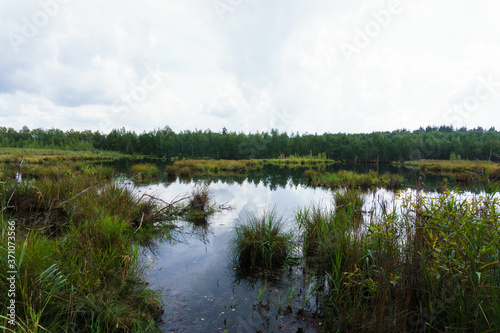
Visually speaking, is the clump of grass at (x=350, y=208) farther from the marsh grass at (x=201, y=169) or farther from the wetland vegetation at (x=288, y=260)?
the marsh grass at (x=201, y=169)

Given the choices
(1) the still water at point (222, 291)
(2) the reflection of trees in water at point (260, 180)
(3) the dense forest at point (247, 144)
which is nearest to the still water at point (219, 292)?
(1) the still water at point (222, 291)

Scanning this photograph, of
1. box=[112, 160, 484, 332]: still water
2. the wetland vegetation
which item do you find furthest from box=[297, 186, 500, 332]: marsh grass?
box=[112, 160, 484, 332]: still water

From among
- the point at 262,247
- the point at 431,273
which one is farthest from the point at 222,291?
the point at 431,273

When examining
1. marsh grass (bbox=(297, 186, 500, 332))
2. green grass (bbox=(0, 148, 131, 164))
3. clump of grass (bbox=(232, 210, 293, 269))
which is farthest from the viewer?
green grass (bbox=(0, 148, 131, 164))

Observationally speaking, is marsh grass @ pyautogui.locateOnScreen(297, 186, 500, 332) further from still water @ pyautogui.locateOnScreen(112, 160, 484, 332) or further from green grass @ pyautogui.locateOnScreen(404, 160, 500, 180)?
green grass @ pyautogui.locateOnScreen(404, 160, 500, 180)

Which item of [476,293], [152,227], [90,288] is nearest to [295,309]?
[476,293]

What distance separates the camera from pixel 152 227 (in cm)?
707

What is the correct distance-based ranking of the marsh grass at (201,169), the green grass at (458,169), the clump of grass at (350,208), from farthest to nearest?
the marsh grass at (201,169) < the green grass at (458,169) < the clump of grass at (350,208)

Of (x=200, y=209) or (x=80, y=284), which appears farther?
(x=200, y=209)

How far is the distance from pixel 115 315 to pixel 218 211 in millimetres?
7172

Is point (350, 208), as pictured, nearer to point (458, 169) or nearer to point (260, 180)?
point (260, 180)

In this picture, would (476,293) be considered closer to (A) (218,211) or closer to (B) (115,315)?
(B) (115,315)

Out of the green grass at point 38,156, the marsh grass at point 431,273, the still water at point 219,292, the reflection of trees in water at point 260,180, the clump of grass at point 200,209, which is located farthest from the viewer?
the green grass at point 38,156

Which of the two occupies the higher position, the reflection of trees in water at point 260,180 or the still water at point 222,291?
the reflection of trees in water at point 260,180
